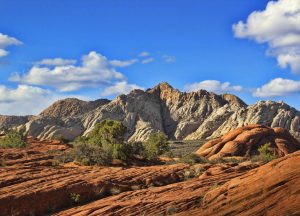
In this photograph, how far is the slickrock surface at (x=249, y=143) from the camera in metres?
46.6

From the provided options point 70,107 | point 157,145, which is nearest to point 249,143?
point 157,145

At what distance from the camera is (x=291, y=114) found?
107m

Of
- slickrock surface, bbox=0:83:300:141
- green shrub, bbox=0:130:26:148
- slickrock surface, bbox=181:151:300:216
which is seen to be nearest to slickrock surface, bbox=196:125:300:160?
green shrub, bbox=0:130:26:148

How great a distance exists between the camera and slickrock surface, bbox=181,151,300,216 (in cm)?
1483

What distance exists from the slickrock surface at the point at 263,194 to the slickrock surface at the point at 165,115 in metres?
83.3

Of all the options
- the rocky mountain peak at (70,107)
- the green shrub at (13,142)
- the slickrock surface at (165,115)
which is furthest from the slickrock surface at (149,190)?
the rocky mountain peak at (70,107)

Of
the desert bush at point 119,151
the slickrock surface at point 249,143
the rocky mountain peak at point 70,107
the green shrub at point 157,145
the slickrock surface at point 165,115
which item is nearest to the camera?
the desert bush at point 119,151

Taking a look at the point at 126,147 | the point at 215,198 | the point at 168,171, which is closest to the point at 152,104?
the point at 126,147

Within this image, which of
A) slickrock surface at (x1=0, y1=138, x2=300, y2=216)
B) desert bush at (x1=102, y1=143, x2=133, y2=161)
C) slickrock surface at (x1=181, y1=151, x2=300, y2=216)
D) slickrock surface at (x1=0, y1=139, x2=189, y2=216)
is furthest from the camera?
desert bush at (x1=102, y1=143, x2=133, y2=161)

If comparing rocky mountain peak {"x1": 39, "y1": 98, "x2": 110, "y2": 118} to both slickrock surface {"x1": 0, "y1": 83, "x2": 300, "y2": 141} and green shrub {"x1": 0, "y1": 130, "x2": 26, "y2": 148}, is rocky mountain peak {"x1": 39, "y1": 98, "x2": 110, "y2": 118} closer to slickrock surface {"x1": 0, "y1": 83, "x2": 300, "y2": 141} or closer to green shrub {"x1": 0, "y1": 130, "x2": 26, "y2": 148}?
slickrock surface {"x1": 0, "y1": 83, "x2": 300, "y2": 141}

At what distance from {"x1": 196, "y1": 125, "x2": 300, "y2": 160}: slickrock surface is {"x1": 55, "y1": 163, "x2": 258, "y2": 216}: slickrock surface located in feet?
77.3

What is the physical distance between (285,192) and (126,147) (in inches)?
1005

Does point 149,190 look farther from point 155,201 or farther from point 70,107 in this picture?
point 70,107

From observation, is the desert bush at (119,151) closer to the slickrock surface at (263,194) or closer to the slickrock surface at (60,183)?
the slickrock surface at (60,183)
